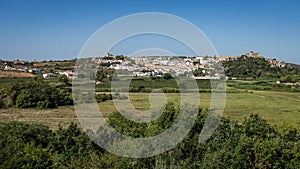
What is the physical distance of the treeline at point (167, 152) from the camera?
11.8 m

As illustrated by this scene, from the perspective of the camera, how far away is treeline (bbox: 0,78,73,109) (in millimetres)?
38344

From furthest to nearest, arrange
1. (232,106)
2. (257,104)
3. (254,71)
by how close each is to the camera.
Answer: (254,71)
(257,104)
(232,106)

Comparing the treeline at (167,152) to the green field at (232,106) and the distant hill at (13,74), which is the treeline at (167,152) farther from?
the distant hill at (13,74)

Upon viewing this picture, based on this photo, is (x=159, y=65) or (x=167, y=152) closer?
(x=167, y=152)

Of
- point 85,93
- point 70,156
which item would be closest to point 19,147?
point 70,156

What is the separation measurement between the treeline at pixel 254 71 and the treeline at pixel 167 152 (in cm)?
5675

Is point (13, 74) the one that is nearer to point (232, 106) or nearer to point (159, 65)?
point (159, 65)

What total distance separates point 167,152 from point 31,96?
29409 millimetres

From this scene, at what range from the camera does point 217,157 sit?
37.9 ft

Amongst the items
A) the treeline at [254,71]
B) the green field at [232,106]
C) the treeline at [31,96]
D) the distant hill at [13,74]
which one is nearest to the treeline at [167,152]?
the green field at [232,106]

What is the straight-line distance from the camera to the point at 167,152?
1246 cm

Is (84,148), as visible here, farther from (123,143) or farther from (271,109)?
(271,109)

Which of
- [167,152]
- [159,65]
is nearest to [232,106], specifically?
[159,65]

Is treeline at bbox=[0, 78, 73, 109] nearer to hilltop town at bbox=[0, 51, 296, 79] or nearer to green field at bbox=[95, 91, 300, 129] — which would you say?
hilltop town at bbox=[0, 51, 296, 79]
